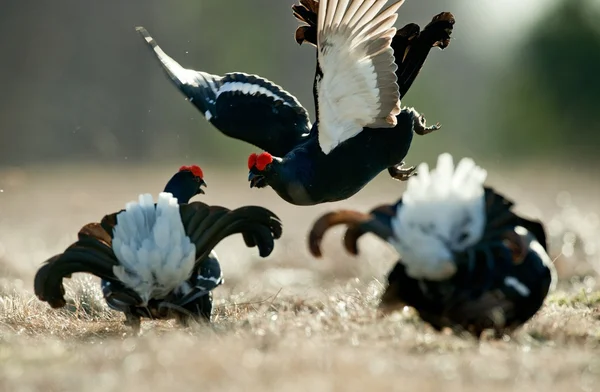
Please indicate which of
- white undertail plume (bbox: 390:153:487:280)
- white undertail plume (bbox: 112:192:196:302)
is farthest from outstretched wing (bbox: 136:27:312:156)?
white undertail plume (bbox: 390:153:487:280)

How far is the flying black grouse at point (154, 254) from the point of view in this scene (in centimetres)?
473

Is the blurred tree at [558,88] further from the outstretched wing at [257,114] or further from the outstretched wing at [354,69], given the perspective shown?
the outstretched wing at [354,69]

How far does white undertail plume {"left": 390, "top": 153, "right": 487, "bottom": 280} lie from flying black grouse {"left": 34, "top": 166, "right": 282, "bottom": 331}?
3.42 ft

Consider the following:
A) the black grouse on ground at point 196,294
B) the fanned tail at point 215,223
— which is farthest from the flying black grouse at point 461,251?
the black grouse on ground at point 196,294

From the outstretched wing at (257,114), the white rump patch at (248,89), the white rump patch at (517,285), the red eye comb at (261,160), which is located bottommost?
the white rump patch at (517,285)

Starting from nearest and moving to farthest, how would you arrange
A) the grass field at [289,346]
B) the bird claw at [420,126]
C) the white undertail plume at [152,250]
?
1. the grass field at [289,346]
2. the white undertail plume at [152,250]
3. the bird claw at [420,126]

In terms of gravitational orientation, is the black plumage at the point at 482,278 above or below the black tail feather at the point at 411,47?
below

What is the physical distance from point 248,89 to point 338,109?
105 centimetres

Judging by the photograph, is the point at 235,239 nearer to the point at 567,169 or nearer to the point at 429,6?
the point at 567,169

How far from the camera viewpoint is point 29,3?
31.4 m

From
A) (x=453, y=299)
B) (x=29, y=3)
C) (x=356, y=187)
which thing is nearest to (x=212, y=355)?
(x=453, y=299)

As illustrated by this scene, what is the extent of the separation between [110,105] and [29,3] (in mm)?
5885

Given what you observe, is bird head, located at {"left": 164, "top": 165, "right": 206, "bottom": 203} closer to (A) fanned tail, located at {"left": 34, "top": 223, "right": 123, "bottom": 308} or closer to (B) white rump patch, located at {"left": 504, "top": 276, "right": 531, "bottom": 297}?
(A) fanned tail, located at {"left": 34, "top": 223, "right": 123, "bottom": 308}

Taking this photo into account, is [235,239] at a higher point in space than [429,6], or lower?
lower
